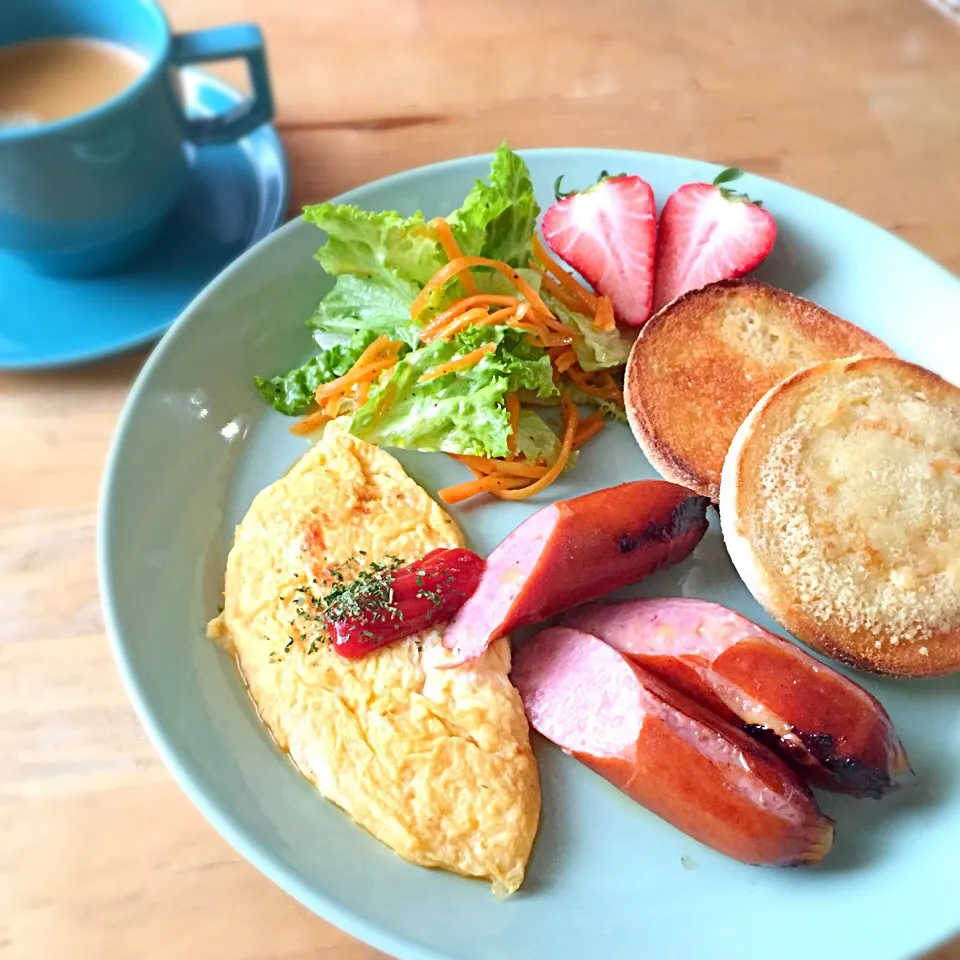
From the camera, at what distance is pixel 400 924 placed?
50.8 inches

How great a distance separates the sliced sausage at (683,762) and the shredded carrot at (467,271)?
780mm

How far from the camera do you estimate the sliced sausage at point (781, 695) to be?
1.38 m

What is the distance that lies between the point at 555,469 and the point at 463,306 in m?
0.41

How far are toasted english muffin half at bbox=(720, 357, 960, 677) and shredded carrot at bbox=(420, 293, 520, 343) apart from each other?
57 cm

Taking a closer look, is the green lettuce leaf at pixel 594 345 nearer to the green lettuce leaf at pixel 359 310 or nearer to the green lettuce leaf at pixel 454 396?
the green lettuce leaf at pixel 454 396

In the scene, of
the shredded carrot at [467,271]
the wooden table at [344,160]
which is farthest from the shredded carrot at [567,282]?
the wooden table at [344,160]

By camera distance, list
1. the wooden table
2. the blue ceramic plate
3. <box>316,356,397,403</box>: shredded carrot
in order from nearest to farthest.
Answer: the blue ceramic plate, the wooden table, <box>316,356,397,403</box>: shredded carrot

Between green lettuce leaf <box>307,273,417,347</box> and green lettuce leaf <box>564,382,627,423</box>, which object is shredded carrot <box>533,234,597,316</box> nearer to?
green lettuce leaf <box>564,382,627,423</box>

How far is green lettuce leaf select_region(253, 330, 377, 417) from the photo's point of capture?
1.95 m

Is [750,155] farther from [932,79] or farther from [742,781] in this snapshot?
[742,781]

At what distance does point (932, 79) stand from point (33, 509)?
276 cm

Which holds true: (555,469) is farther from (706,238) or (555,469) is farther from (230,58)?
(230,58)

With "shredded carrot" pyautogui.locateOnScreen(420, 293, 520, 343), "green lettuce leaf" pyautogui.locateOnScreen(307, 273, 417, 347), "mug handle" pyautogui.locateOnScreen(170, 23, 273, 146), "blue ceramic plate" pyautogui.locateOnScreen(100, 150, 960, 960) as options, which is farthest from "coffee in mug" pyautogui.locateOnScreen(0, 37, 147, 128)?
"shredded carrot" pyautogui.locateOnScreen(420, 293, 520, 343)

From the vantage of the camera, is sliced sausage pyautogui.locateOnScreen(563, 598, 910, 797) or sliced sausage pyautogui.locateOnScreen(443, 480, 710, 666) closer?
sliced sausage pyautogui.locateOnScreen(563, 598, 910, 797)
